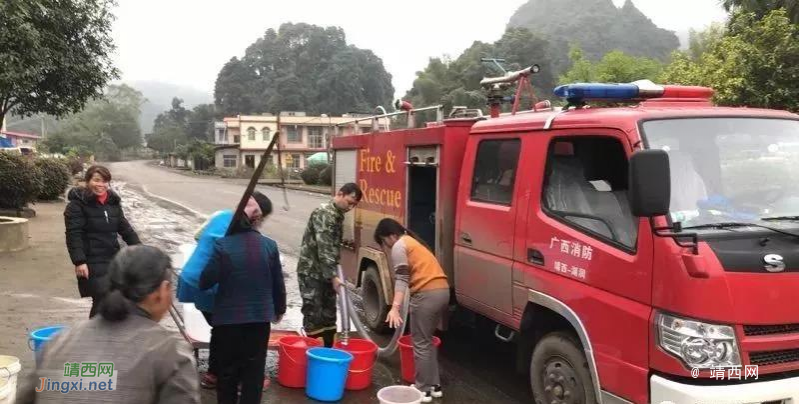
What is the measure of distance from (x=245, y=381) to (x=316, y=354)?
996 millimetres

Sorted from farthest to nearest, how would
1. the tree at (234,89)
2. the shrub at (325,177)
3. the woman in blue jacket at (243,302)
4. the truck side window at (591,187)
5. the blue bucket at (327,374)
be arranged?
the tree at (234,89)
the shrub at (325,177)
the blue bucket at (327,374)
the woman in blue jacket at (243,302)
the truck side window at (591,187)

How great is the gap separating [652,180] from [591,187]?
91 cm

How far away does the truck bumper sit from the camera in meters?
3.12

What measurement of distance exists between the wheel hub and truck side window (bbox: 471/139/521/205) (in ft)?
3.97

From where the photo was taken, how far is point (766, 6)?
23.2 m

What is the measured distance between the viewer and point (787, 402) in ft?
10.8

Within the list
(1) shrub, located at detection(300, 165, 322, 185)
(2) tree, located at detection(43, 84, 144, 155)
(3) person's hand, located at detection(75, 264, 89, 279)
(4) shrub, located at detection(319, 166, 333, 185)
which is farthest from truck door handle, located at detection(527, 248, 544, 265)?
(2) tree, located at detection(43, 84, 144, 155)

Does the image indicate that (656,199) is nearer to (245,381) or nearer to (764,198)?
(764,198)

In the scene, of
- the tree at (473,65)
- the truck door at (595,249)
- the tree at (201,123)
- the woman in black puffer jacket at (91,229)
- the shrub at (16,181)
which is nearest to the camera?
the truck door at (595,249)

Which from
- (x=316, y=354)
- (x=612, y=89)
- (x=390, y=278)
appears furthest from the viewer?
(x=390, y=278)

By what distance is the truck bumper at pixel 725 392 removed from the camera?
3125 millimetres

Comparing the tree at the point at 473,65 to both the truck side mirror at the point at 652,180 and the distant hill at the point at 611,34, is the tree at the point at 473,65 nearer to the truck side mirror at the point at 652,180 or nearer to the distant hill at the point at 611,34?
the distant hill at the point at 611,34

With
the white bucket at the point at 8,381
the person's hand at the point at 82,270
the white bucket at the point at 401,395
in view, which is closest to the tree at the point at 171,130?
the person's hand at the point at 82,270

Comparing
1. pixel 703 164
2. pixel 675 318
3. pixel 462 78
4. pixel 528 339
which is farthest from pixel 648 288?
pixel 462 78
